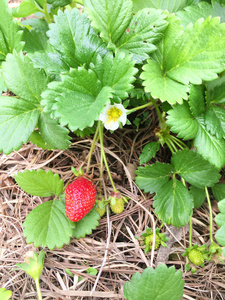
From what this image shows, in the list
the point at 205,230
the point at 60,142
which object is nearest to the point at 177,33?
the point at 60,142

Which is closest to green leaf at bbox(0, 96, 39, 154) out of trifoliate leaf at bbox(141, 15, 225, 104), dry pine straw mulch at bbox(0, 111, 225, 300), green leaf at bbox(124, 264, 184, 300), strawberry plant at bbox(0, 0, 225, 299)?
strawberry plant at bbox(0, 0, 225, 299)

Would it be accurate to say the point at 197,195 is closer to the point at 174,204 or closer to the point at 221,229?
the point at 174,204

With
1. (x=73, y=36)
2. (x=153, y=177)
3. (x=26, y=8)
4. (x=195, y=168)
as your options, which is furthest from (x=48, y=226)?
(x=26, y=8)

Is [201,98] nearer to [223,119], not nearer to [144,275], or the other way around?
[223,119]

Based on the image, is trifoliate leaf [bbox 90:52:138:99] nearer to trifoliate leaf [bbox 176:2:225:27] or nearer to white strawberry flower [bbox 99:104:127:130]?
white strawberry flower [bbox 99:104:127:130]

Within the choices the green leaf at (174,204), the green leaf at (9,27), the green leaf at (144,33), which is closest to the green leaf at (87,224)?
the green leaf at (174,204)

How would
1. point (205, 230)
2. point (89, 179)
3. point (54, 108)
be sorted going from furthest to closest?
1. point (205, 230)
2. point (89, 179)
3. point (54, 108)
